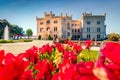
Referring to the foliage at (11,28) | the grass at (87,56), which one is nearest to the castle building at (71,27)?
the foliage at (11,28)

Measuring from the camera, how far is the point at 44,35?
274 feet

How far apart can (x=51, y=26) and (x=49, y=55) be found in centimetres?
7971

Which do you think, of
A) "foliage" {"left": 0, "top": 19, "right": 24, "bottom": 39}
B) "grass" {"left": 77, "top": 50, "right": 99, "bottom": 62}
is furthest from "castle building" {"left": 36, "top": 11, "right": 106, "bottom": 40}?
"grass" {"left": 77, "top": 50, "right": 99, "bottom": 62}

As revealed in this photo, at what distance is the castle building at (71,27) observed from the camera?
8388cm

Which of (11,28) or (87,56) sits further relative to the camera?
(11,28)

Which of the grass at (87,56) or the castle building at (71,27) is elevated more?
the castle building at (71,27)

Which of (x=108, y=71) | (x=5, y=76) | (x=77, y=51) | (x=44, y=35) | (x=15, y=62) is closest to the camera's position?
(x=108, y=71)

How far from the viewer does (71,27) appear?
85188 millimetres

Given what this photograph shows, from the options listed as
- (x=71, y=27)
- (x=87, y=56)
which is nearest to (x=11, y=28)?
(x=71, y=27)

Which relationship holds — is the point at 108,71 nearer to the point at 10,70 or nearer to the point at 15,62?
the point at 10,70

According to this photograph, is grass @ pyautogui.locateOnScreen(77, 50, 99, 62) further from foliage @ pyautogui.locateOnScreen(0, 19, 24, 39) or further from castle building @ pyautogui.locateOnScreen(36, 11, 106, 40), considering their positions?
foliage @ pyautogui.locateOnScreen(0, 19, 24, 39)

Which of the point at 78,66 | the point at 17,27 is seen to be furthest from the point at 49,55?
the point at 17,27

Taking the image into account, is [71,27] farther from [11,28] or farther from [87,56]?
[87,56]

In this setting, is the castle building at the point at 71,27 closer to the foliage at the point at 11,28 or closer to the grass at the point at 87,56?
the foliage at the point at 11,28
